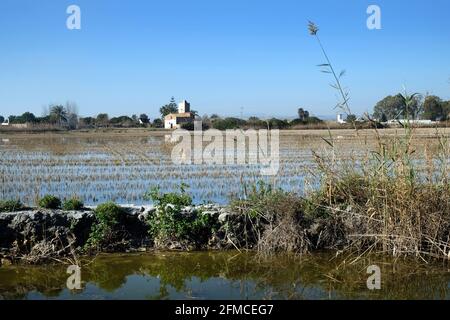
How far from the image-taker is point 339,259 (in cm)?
675

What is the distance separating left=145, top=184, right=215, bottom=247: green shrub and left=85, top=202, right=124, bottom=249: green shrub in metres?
0.49

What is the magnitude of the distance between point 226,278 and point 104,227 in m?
2.05

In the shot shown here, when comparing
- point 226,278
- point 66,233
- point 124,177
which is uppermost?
point 124,177

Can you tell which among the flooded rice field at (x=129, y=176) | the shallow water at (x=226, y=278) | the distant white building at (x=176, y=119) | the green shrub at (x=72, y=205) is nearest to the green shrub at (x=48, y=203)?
the green shrub at (x=72, y=205)

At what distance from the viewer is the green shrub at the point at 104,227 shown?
23.2 feet

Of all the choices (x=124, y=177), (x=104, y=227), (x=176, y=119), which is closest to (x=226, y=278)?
(x=104, y=227)

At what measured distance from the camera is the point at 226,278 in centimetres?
611

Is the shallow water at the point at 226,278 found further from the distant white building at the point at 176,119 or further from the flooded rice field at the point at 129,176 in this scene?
the distant white building at the point at 176,119

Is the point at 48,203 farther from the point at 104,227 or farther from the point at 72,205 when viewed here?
the point at 104,227

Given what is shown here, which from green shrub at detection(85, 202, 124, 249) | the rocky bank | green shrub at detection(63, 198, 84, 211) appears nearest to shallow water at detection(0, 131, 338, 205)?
the rocky bank

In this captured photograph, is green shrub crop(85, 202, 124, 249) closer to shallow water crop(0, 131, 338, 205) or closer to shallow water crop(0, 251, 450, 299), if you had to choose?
shallow water crop(0, 251, 450, 299)

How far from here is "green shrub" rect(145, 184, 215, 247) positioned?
717 cm

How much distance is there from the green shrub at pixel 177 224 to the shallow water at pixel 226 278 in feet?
0.96
